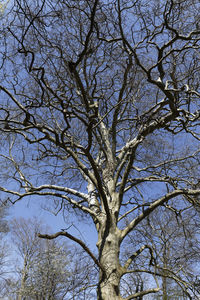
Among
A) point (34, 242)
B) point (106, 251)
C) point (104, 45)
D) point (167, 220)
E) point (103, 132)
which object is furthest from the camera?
point (34, 242)

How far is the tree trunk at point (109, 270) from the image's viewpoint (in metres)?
3.39

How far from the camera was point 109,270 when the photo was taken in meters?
3.55

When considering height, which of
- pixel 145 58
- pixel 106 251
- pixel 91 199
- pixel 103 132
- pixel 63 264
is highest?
pixel 145 58

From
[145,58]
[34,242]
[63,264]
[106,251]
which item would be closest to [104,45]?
[145,58]

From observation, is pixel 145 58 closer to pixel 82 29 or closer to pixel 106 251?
pixel 82 29

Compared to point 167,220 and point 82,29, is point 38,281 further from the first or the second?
point 82,29

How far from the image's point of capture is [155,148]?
224 inches

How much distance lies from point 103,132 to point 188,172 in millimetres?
2013

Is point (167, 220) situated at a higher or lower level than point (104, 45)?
lower

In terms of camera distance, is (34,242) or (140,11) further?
(34,242)

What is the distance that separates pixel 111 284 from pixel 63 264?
412cm

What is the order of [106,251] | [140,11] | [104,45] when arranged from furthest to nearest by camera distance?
[104,45], [106,251], [140,11]

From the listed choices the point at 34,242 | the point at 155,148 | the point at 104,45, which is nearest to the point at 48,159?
the point at 155,148

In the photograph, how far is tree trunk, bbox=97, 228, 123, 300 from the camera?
11.1 feet
